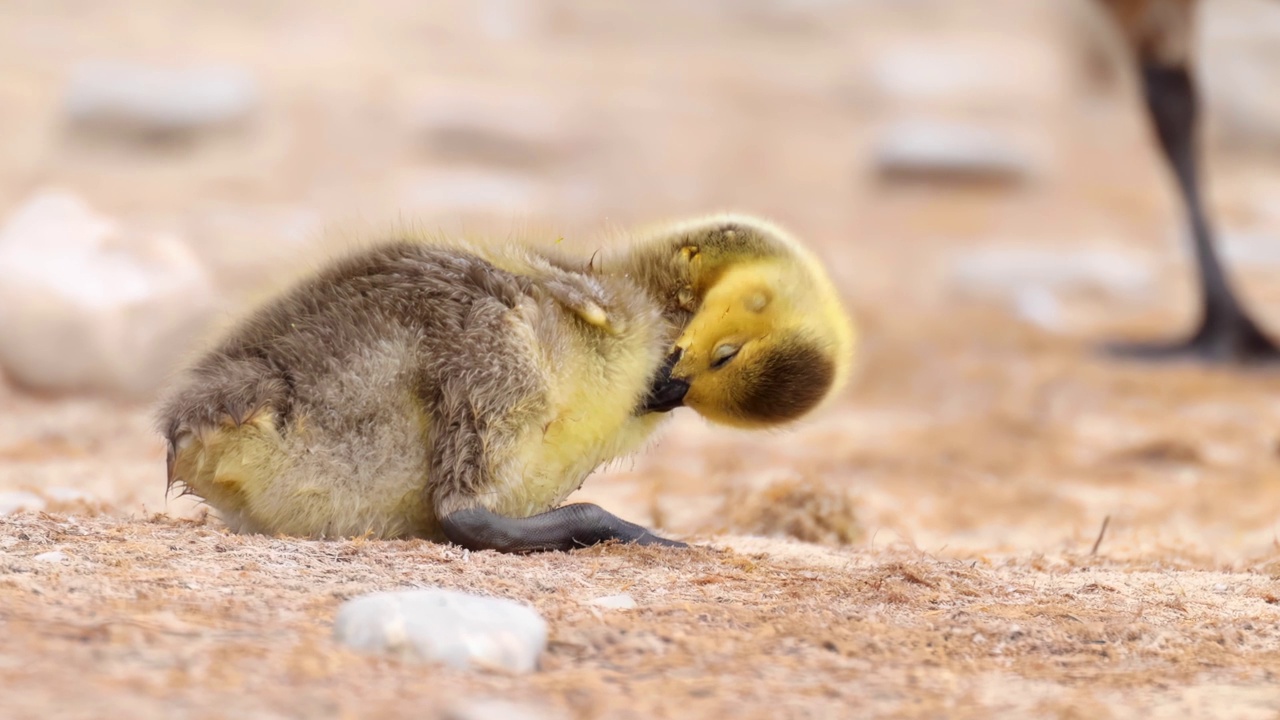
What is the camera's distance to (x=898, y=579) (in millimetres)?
2482

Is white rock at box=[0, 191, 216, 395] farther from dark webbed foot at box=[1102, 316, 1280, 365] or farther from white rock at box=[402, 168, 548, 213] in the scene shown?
white rock at box=[402, 168, 548, 213]

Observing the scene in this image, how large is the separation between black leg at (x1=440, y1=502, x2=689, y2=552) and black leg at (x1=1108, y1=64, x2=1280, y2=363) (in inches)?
207

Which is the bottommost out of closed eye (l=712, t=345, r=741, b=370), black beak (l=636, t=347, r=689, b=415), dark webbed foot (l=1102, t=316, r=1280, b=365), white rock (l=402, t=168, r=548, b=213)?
dark webbed foot (l=1102, t=316, r=1280, b=365)

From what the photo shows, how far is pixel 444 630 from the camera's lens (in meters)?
1.84

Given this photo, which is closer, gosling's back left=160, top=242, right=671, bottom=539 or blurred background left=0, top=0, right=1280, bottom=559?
gosling's back left=160, top=242, right=671, bottom=539

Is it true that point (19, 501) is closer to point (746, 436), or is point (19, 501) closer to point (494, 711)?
point (494, 711)

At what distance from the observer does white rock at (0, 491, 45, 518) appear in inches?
118

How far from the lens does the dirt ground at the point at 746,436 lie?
183 centimetres

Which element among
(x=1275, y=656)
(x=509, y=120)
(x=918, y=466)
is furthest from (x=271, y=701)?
(x=509, y=120)

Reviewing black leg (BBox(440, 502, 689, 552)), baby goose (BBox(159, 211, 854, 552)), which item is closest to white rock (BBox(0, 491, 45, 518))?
baby goose (BBox(159, 211, 854, 552))

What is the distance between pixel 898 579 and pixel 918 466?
8.79 feet

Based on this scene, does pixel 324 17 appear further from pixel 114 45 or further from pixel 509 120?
pixel 509 120

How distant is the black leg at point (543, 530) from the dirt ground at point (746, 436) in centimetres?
6

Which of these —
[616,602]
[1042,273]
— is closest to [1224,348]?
[1042,273]
